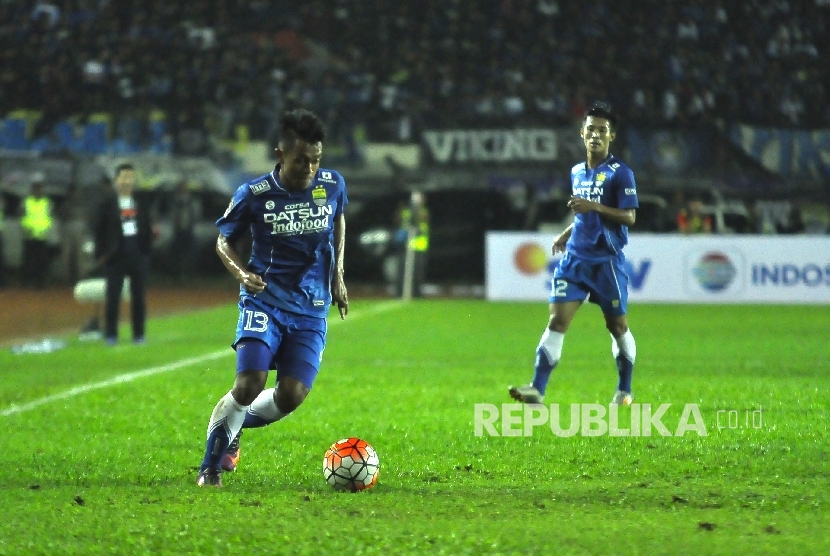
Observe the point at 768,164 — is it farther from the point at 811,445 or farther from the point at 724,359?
the point at 811,445

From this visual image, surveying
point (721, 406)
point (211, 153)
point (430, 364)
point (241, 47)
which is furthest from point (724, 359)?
point (241, 47)

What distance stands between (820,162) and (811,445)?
2238cm

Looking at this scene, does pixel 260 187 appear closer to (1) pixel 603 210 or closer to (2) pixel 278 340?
(2) pixel 278 340

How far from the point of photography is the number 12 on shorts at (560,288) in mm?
9094

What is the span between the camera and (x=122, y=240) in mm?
14211

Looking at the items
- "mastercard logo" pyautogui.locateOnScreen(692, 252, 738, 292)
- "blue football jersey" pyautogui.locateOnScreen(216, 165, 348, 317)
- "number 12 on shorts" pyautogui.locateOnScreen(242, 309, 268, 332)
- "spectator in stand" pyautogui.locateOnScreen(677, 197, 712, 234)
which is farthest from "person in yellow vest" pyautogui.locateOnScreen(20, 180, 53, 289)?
"number 12 on shorts" pyautogui.locateOnScreen(242, 309, 268, 332)

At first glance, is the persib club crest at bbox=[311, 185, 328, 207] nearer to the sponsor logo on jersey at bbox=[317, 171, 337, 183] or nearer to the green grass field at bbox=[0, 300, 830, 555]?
the sponsor logo on jersey at bbox=[317, 171, 337, 183]

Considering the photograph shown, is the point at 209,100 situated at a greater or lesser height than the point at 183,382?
greater

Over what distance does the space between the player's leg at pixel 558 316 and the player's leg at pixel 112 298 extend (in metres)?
6.68

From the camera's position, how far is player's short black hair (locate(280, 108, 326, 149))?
19.4ft

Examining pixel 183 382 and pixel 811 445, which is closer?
pixel 811 445

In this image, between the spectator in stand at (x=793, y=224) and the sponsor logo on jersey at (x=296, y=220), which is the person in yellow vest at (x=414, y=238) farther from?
the sponsor logo on jersey at (x=296, y=220)

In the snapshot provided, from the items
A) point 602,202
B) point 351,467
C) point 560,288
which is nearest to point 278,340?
point 351,467

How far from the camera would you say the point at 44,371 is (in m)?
12.0
